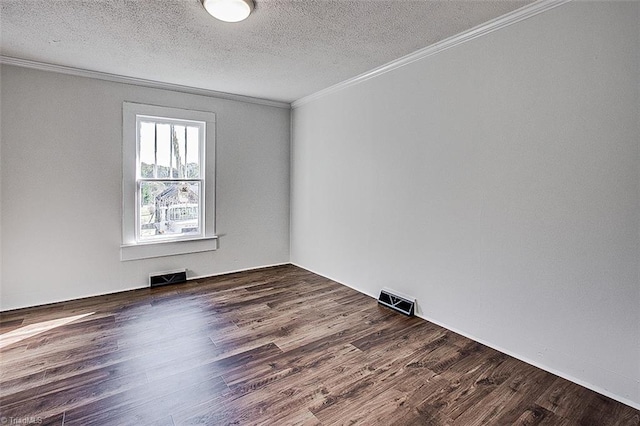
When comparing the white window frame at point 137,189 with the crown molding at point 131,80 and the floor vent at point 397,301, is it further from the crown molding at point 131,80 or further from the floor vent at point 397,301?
the floor vent at point 397,301

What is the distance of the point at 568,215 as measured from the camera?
2160 mm

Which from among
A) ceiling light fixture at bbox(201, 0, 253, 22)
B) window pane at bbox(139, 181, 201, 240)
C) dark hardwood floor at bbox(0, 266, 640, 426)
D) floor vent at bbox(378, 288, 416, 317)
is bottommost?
dark hardwood floor at bbox(0, 266, 640, 426)

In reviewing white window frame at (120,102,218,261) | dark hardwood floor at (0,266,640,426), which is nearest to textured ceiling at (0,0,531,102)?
white window frame at (120,102,218,261)

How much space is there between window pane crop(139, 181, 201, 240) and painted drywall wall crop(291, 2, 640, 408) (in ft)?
7.51

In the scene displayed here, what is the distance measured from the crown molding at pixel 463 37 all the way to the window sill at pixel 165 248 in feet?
8.64

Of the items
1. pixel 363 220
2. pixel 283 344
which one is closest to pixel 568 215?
pixel 363 220

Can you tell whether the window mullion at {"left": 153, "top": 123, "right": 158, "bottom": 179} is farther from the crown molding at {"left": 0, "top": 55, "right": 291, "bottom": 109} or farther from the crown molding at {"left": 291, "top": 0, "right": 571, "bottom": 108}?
the crown molding at {"left": 291, "top": 0, "right": 571, "bottom": 108}

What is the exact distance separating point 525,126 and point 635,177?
709 mm

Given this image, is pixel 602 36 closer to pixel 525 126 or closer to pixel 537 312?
pixel 525 126

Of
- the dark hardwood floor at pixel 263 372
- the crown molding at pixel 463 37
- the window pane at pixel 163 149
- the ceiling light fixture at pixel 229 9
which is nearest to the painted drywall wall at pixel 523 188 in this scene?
the crown molding at pixel 463 37

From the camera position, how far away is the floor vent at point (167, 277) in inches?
159

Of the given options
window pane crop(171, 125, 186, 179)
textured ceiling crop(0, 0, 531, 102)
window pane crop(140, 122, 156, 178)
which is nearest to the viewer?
textured ceiling crop(0, 0, 531, 102)

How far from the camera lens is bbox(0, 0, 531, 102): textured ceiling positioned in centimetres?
226

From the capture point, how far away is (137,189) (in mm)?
3906
